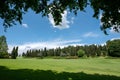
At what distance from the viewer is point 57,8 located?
2644cm

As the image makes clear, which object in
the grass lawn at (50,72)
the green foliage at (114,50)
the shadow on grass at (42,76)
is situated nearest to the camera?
the shadow on grass at (42,76)

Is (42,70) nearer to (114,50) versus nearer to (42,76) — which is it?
(42,76)

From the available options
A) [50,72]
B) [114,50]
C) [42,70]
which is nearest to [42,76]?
[50,72]

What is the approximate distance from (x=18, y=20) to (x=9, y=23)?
115cm

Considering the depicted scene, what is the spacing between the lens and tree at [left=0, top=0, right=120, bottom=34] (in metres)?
24.7

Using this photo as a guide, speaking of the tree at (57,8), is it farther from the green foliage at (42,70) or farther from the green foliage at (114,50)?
the green foliage at (114,50)

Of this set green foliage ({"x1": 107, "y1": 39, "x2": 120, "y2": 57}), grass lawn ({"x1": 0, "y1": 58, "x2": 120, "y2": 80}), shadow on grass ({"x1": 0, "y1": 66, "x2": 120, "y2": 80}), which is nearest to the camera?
shadow on grass ({"x1": 0, "y1": 66, "x2": 120, "y2": 80})

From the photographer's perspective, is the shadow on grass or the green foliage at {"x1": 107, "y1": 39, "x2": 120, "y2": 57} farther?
the green foliage at {"x1": 107, "y1": 39, "x2": 120, "y2": 57}

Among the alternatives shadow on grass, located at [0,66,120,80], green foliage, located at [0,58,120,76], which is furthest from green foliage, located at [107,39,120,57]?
shadow on grass, located at [0,66,120,80]

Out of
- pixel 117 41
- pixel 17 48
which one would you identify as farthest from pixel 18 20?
pixel 117 41

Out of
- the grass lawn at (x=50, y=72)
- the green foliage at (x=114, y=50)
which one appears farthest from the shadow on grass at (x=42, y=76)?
the green foliage at (x=114, y=50)

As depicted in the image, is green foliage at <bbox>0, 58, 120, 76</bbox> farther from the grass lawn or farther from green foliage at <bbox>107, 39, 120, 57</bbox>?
green foliage at <bbox>107, 39, 120, 57</bbox>

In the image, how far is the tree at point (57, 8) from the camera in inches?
971

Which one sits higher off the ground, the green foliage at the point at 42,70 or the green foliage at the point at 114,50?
the green foliage at the point at 114,50
